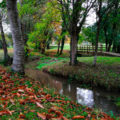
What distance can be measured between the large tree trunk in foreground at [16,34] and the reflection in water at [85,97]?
11.3 ft

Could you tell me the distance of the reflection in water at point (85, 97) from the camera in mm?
5792

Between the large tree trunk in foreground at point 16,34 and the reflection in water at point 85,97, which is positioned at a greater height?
the large tree trunk in foreground at point 16,34

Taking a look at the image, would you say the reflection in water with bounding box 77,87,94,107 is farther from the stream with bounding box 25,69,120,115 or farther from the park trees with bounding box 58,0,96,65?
the park trees with bounding box 58,0,96,65

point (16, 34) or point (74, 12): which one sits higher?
point (74, 12)

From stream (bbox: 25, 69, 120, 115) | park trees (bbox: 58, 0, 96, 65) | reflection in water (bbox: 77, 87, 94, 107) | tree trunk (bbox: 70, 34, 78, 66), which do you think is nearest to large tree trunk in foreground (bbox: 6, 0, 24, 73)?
stream (bbox: 25, 69, 120, 115)

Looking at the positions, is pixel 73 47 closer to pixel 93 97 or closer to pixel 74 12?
pixel 74 12

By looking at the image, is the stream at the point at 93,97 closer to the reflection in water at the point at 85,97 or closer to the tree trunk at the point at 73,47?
the reflection in water at the point at 85,97

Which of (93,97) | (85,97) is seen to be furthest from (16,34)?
(93,97)

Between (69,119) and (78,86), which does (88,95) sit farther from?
(69,119)

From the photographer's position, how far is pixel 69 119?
255 centimetres

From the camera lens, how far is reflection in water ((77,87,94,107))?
579cm

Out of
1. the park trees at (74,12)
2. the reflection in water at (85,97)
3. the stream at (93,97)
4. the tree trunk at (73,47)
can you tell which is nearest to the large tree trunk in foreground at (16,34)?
the stream at (93,97)

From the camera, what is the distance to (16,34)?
18.2 feet

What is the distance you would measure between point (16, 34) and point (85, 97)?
4.92 meters
